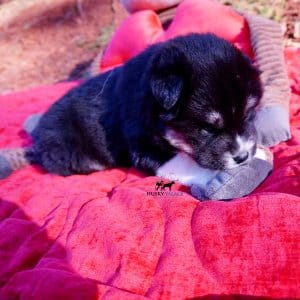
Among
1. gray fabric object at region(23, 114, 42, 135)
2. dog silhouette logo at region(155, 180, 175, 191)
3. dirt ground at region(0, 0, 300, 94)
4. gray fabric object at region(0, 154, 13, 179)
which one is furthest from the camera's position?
dirt ground at region(0, 0, 300, 94)

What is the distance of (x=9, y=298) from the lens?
198 cm

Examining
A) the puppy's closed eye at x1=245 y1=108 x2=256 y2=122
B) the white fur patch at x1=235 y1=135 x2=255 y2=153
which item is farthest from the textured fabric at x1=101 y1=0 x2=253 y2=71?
the white fur patch at x1=235 y1=135 x2=255 y2=153

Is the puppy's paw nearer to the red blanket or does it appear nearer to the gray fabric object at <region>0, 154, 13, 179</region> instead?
the red blanket

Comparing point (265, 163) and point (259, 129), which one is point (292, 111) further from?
point (265, 163)

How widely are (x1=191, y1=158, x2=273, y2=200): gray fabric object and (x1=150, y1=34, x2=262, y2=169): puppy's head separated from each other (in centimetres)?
7

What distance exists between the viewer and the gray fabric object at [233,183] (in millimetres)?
2469

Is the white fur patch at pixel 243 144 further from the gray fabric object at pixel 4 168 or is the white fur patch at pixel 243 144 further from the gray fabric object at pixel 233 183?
the gray fabric object at pixel 4 168

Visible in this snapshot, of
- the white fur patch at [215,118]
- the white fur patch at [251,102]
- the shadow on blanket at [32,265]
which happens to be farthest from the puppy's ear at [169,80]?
the shadow on blanket at [32,265]

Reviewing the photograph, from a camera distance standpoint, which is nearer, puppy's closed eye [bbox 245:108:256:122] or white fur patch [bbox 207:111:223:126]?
white fur patch [bbox 207:111:223:126]

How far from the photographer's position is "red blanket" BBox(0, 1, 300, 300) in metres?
1.80

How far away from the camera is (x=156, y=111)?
2748 mm

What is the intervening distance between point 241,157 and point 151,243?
2.69 ft

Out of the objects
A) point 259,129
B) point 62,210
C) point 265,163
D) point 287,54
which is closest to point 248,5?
point 287,54

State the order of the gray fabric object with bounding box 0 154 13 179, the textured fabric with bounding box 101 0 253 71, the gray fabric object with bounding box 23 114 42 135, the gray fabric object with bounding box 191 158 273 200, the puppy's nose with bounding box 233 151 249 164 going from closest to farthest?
1. the gray fabric object with bounding box 191 158 273 200
2. the puppy's nose with bounding box 233 151 249 164
3. the gray fabric object with bounding box 0 154 13 179
4. the textured fabric with bounding box 101 0 253 71
5. the gray fabric object with bounding box 23 114 42 135
